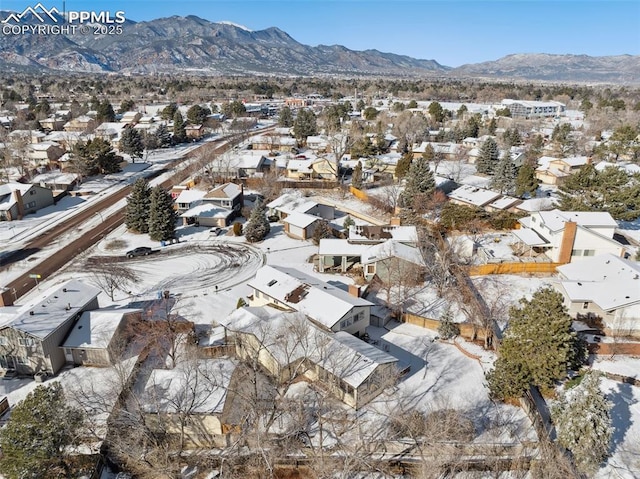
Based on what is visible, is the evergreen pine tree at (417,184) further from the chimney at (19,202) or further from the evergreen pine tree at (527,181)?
the chimney at (19,202)

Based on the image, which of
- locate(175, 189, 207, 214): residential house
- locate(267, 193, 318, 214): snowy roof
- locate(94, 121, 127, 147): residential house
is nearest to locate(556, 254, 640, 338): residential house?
locate(267, 193, 318, 214): snowy roof

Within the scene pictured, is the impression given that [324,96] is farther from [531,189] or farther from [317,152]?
[531,189]

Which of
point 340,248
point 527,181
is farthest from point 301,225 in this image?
point 527,181

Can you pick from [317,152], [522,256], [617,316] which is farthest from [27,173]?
[617,316]

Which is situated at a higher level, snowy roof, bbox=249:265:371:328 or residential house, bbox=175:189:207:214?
residential house, bbox=175:189:207:214

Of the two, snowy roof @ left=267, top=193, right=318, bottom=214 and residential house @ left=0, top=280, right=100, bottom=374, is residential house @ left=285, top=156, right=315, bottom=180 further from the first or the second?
residential house @ left=0, top=280, right=100, bottom=374
